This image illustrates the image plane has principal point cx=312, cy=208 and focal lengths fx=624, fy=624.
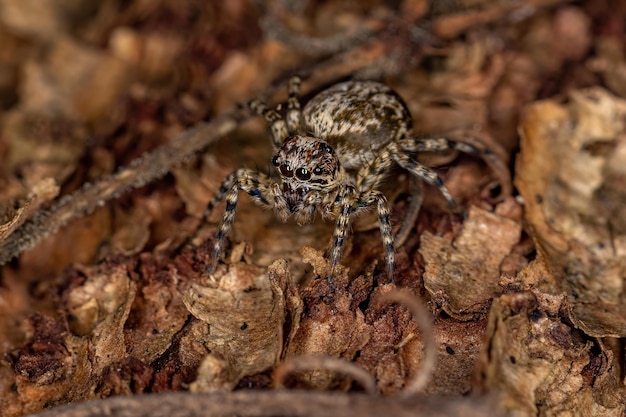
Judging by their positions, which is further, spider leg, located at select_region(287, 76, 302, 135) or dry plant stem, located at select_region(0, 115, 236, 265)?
spider leg, located at select_region(287, 76, 302, 135)

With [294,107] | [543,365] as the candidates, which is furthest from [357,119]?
[543,365]

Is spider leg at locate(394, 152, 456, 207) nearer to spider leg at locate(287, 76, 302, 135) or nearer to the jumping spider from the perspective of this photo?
the jumping spider

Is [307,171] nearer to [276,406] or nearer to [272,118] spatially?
[272,118]

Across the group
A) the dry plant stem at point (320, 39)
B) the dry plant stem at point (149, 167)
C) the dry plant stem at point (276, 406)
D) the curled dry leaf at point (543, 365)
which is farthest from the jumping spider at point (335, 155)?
the dry plant stem at point (276, 406)

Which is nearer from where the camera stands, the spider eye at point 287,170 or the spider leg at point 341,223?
the spider leg at point 341,223

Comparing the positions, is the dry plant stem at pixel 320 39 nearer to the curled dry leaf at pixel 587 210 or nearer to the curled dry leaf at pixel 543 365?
the curled dry leaf at pixel 587 210

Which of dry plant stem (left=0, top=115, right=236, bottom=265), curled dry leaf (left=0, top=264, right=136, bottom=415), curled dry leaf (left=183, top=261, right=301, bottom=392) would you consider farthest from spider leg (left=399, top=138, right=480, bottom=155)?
curled dry leaf (left=0, top=264, right=136, bottom=415)
